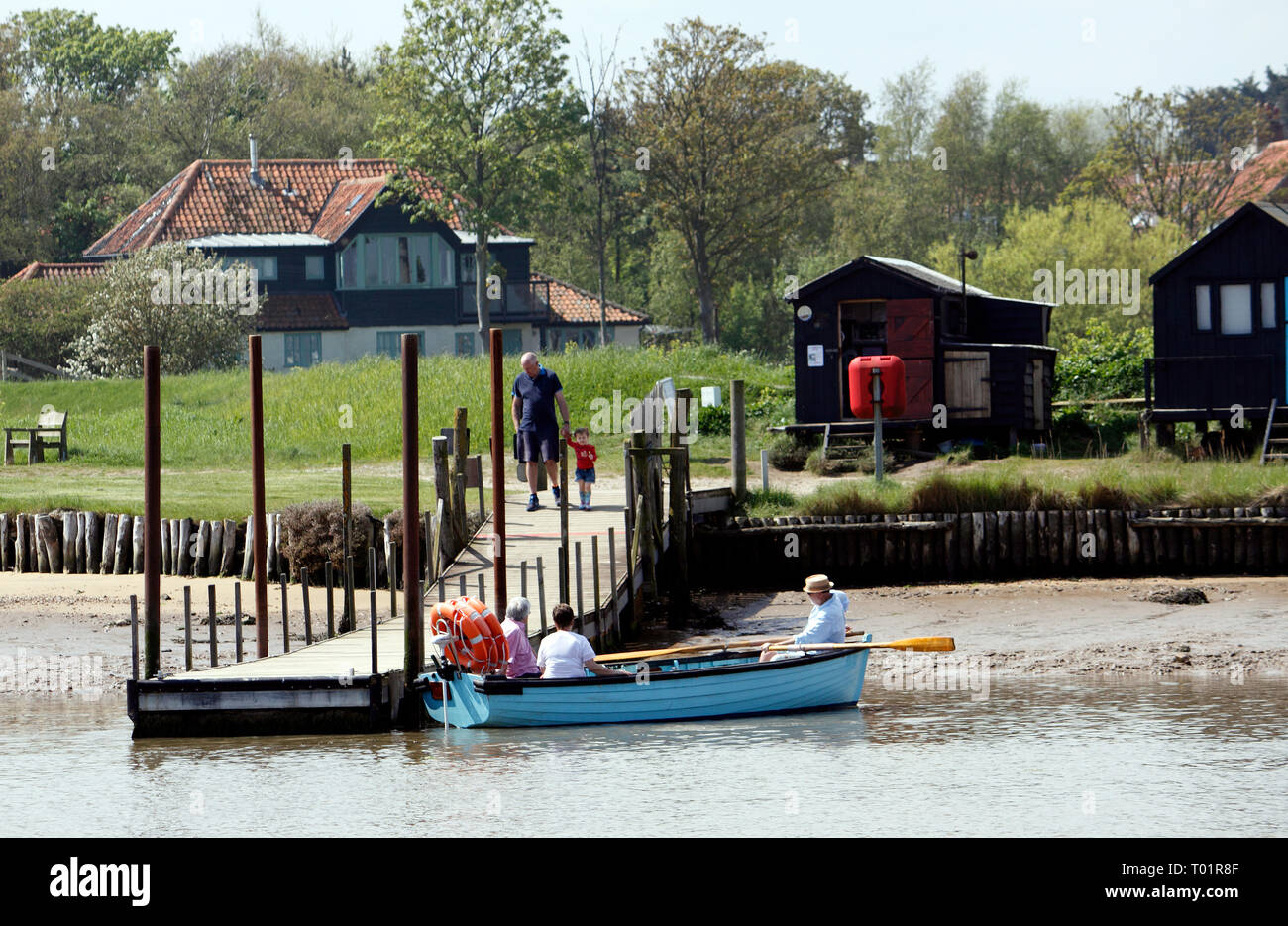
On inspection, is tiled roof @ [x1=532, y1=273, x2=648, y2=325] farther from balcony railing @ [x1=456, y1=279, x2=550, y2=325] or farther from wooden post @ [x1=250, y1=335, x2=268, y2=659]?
wooden post @ [x1=250, y1=335, x2=268, y2=659]

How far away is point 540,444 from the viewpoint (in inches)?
1103

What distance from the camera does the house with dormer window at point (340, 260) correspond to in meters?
68.0

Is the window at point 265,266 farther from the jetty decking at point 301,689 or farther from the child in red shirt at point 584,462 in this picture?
the jetty decking at point 301,689

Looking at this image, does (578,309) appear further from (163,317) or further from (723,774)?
(723,774)

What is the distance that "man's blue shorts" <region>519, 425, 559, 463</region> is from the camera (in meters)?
27.9

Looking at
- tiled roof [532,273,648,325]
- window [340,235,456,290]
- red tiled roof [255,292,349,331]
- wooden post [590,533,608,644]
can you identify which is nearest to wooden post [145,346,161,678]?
wooden post [590,533,608,644]

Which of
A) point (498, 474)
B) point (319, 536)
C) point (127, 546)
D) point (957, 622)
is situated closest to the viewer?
point (498, 474)

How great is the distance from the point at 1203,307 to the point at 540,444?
16608 mm

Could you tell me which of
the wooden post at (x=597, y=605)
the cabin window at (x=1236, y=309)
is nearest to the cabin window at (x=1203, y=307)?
the cabin window at (x=1236, y=309)

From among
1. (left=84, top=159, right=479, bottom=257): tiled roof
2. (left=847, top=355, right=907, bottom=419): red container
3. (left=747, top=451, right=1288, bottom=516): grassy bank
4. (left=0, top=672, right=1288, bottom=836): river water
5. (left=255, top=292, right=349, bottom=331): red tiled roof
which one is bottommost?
(left=0, top=672, right=1288, bottom=836): river water

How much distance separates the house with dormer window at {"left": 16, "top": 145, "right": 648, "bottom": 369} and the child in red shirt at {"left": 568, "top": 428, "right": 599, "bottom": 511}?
37.5 metres

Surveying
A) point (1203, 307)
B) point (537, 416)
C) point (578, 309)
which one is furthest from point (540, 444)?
point (578, 309)

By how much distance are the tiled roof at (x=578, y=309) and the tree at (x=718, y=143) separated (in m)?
3.54
